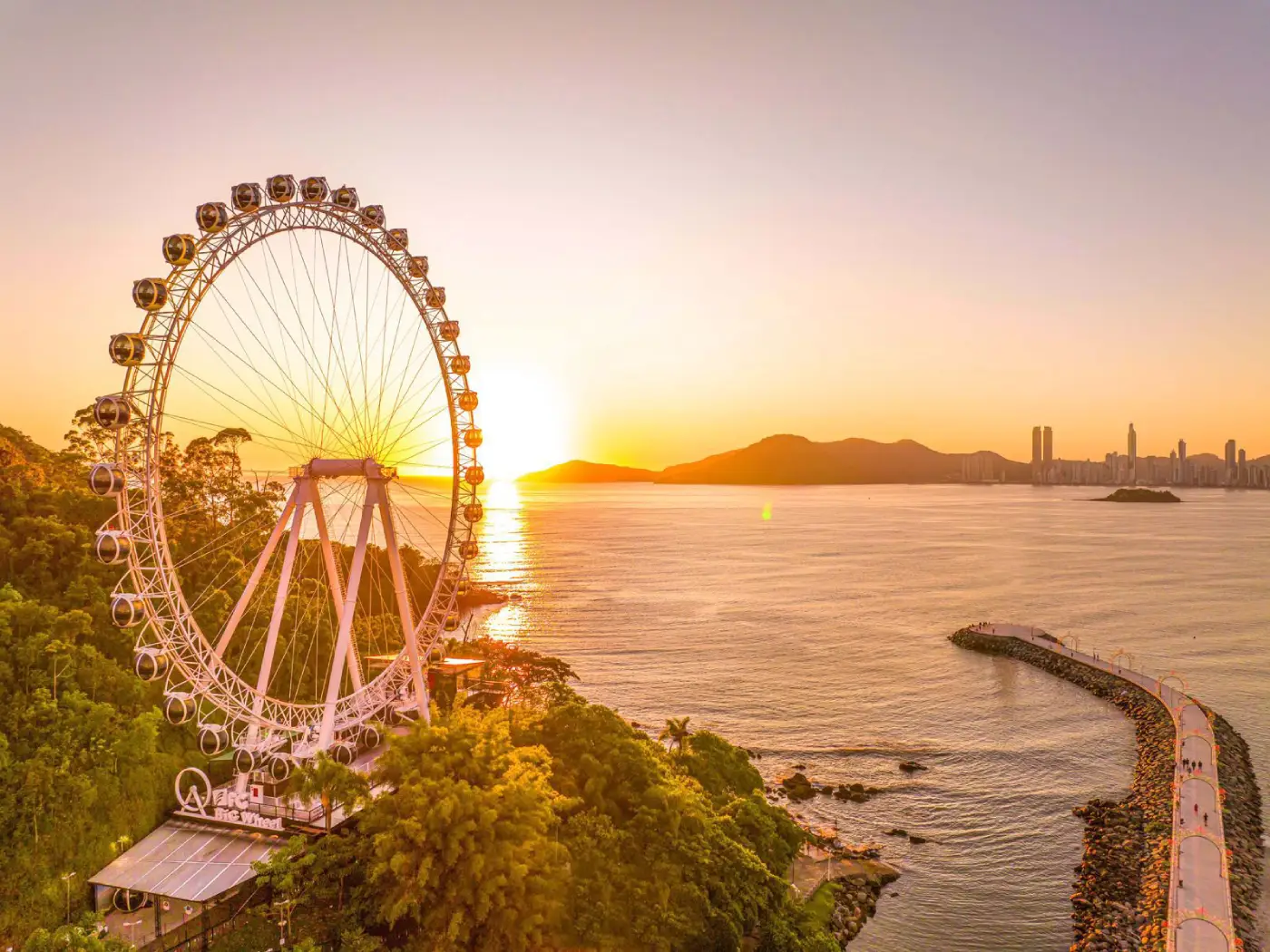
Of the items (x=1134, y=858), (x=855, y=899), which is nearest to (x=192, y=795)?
(x=855, y=899)

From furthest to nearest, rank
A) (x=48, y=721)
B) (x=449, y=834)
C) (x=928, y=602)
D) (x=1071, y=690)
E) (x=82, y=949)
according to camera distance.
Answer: (x=928, y=602)
(x=1071, y=690)
(x=48, y=721)
(x=449, y=834)
(x=82, y=949)

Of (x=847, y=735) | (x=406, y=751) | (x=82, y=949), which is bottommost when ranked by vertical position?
(x=847, y=735)

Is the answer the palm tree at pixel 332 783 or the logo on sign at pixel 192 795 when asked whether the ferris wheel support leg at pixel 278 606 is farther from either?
the palm tree at pixel 332 783

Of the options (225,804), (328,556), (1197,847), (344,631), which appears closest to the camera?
(225,804)

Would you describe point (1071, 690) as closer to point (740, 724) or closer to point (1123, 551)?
point (740, 724)

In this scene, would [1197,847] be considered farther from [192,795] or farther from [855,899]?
[192,795]

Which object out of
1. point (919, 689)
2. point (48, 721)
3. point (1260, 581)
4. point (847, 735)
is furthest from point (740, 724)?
point (1260, 581)
